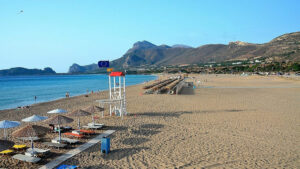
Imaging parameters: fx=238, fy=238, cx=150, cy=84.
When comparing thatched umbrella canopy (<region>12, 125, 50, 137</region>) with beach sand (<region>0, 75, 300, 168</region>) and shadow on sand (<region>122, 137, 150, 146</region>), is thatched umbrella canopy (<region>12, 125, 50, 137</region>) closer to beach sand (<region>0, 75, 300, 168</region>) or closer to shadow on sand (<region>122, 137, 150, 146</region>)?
beach sand (<region>0, 75, 300, 168</region>)

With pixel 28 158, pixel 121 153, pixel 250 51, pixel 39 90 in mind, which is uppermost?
pixel 250 51

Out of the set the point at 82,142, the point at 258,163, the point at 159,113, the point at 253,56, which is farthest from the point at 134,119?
the point at 253,56

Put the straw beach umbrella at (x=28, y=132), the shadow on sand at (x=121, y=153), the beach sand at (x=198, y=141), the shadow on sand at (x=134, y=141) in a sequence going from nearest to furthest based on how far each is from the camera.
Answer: the beach sand at (x=198, y=141) → the straw beach umbrella at (x=28, y=132) → the shadow on sand at (x=121, y=153) → the shadow on sand at (x=134, y=141)

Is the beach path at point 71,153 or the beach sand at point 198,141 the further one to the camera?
the beach sand at point 198,141

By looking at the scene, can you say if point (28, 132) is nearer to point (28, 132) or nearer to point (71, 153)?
point (28, 132)

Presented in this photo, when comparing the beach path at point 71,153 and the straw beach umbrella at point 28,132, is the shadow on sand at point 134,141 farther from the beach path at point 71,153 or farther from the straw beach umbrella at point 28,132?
the straw beach umbrella at point 28,132

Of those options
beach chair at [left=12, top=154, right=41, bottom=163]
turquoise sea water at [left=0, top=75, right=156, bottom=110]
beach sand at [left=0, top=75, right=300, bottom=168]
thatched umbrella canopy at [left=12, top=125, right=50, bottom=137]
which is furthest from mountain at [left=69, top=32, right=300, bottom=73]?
beach chair at [left=12, top=154, right=41, bottom=163]

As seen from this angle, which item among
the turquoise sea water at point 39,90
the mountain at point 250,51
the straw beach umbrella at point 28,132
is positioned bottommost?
the turquoise sea water at point 39,90

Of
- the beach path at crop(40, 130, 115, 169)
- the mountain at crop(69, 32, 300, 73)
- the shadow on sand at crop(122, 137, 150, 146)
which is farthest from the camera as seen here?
the mountain at crop(69, 32, 300, 73)

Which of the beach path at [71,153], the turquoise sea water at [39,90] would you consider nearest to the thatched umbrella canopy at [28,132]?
the beach path at [71,153]

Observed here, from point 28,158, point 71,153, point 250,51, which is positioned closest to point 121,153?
point 71,153

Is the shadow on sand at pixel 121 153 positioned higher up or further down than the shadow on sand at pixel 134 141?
further down

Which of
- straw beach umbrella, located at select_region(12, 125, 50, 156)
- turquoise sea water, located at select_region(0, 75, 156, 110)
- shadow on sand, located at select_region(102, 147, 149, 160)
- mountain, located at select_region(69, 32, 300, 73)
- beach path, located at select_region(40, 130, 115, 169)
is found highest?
mountain, located at select_region(69, 32, 300, 73)

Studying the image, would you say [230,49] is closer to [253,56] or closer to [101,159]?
[253,56]
